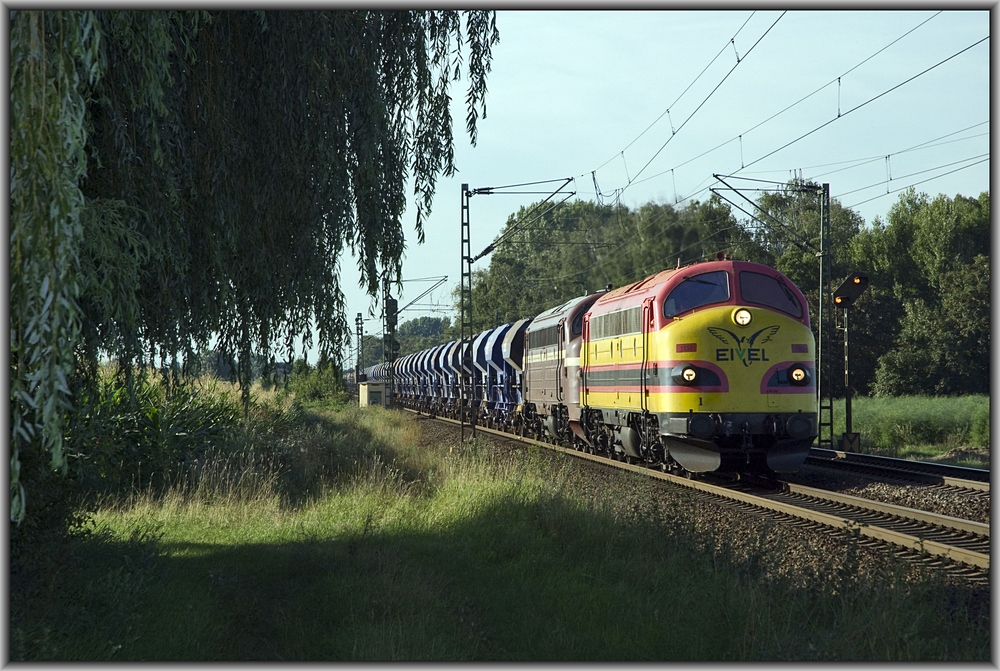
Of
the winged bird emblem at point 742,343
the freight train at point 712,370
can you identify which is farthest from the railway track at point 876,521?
the winged bird emblem at point 742,343

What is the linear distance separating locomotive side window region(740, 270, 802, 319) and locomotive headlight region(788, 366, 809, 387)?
3.03ft

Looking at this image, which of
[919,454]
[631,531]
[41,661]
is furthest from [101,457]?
Answer: [919,454]

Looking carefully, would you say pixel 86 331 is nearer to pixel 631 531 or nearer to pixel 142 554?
pixel 142 554

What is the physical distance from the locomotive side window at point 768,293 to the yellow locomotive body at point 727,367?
0.06 ft

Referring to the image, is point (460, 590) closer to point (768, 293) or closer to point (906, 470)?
point (768, 293)

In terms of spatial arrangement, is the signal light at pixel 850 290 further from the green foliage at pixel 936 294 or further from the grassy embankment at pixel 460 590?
the green foliage at pixel 936 294

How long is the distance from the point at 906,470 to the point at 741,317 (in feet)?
15.2

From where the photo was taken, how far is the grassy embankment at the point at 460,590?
670 centimetres

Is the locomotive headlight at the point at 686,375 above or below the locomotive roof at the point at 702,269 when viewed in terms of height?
below

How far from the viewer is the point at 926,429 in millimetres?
27344

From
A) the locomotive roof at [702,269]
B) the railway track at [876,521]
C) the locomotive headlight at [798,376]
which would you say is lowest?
the railway track at [876,521]

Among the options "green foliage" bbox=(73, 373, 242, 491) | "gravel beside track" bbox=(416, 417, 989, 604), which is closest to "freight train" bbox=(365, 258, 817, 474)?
"gravel beside track" bbox=(416, 417, 989, 604)

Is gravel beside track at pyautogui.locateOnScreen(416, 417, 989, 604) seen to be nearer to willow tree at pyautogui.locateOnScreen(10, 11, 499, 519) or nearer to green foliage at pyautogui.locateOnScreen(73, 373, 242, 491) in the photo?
willow tree at pyautogui.locateOnScreen(10, 11, 499, 519)

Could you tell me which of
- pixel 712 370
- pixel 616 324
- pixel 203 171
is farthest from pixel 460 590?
pixel 616 324
